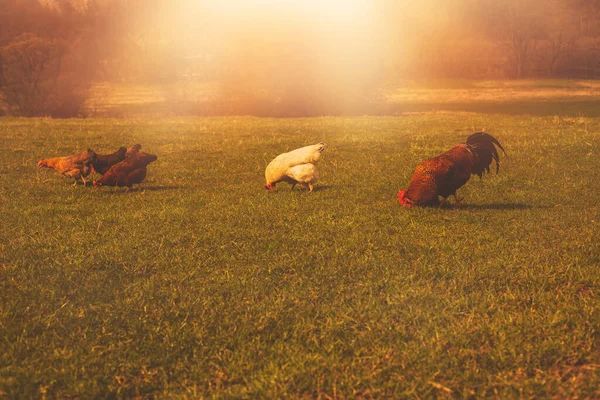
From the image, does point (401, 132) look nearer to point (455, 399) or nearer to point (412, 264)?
point (412, 264)

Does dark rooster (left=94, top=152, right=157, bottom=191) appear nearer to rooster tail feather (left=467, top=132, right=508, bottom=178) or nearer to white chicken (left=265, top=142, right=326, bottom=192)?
white chicken (left=265, top=142, right=326, bottom=192)

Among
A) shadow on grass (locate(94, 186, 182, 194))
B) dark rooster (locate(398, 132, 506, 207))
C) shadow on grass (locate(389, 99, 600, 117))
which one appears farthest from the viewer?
shadow on grass (locate(389, 99, 600, 117))

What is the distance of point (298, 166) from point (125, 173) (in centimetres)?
432

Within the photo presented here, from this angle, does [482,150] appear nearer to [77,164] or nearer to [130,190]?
[130,190]

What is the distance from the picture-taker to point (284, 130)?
99.1 ft

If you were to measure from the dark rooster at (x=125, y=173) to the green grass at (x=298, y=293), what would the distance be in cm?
32

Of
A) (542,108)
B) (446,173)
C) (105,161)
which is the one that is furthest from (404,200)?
(542,108)

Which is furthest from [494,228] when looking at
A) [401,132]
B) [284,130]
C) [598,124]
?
[598,124]

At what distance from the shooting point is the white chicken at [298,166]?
12.2 metres

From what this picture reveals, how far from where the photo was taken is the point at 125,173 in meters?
12.8

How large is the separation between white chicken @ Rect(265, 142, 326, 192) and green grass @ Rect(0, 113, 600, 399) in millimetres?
452

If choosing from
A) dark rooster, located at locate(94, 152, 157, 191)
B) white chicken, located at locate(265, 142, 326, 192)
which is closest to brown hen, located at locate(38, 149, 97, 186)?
Answer: dark rooster, located at locate(94, 152, 157, 191)

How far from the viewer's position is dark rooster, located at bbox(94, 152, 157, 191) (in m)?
12.8

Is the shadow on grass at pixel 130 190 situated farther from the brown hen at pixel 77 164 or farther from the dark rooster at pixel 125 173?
the brown hen at pixel 77 164
